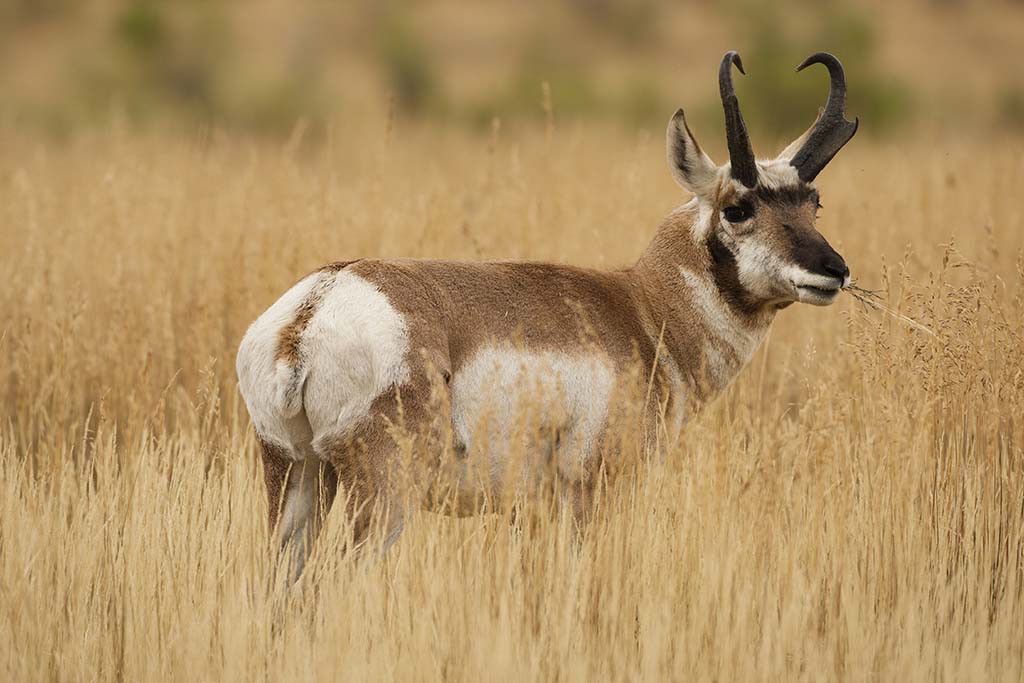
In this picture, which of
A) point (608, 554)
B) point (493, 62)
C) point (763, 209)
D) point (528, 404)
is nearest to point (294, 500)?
point (528, 404)

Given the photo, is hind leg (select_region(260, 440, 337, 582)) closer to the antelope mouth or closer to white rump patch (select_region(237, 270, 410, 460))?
white rump patch (select_region(237, 270, 410, 460))

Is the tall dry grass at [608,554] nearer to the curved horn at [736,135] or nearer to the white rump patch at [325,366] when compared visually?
the white rump patch at [325,366]

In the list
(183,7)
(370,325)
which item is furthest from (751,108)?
(370,325)

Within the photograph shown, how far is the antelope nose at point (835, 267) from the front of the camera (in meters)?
4.57

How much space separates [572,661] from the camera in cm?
359

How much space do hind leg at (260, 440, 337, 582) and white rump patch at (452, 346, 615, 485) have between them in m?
0.49

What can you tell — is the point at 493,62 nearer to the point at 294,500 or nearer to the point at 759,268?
the point at 759,268

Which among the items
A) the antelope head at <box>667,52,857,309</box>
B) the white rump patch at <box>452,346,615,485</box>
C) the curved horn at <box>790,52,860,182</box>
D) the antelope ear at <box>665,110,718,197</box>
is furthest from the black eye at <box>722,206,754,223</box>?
the white rump patch at <box>452,346,615,485</box>

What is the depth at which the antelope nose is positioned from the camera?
4.57m

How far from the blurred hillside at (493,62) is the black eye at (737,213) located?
7.70 feet

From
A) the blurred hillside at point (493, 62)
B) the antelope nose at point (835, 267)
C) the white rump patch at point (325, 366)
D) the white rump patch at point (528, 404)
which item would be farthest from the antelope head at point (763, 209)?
the blurred hillside at point (493, 62)

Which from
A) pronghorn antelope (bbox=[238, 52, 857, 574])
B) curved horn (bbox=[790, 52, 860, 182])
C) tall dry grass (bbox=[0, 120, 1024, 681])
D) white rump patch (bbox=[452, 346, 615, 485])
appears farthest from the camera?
curved horn (bbox=[790, 52, 860, 182])

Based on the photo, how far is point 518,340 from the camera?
426cm

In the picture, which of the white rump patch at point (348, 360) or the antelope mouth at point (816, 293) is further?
the antelope mouth at point (816, 293)
